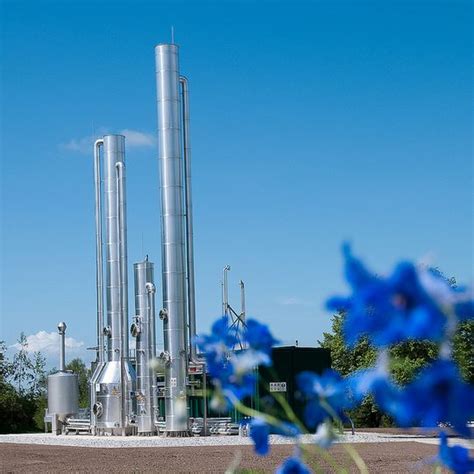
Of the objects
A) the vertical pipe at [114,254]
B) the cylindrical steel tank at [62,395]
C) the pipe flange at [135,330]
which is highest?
the vertical pipe at [114,254]

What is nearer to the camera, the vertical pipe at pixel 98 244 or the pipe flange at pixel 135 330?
the pipe flange at pixel 135 330

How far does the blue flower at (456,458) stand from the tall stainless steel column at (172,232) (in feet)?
74.5

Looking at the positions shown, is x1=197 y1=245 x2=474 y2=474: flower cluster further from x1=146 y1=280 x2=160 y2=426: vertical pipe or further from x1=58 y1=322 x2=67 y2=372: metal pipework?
x1=58 y1=322 x2=67 y2=372: metal pipework

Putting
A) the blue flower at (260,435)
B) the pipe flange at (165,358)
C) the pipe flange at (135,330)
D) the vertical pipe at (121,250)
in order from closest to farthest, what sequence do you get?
the blue flower at (260,435), the pipe flange at (165,358), the pipe flange at (135,330), the vertical pipe at (121,250)

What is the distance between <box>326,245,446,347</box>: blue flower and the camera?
75.0 inches

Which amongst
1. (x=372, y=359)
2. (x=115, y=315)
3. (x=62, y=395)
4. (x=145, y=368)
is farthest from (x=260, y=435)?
(x=372, y=359)

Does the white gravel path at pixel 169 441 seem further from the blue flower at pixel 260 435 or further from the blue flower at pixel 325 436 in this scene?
the blue flower at pixel 325 436

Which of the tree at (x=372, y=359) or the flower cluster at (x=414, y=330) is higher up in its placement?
the tree at (x=372, y=359)

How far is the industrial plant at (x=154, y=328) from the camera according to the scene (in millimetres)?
25391

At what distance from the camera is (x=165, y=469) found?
1546 centimetres

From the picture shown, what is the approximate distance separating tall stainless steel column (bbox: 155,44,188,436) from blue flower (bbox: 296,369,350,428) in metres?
22.4

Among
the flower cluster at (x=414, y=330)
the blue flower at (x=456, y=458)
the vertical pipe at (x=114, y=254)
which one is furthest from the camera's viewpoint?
the vertical pipe at (x=114, y=254)

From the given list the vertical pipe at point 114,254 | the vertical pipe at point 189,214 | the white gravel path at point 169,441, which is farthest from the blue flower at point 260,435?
the vertical pipe at point 114,254

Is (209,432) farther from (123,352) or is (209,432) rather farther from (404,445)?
(404,445)
